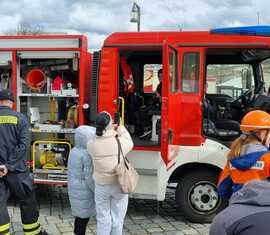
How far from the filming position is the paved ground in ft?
19.6

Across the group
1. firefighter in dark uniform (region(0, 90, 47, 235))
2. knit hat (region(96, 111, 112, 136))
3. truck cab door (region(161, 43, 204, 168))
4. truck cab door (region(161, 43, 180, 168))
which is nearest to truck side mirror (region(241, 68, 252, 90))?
truck cab door (region(161, 43, 204, 168))

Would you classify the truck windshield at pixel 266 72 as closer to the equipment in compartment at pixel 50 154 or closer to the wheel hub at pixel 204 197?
the wheel hub at pixel 204 197

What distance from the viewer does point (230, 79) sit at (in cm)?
661

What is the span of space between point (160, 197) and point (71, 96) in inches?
76.2

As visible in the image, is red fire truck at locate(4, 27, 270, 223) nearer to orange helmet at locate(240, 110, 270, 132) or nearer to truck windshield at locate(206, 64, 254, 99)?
truck windshield at locate(206, 64, 254, 99)

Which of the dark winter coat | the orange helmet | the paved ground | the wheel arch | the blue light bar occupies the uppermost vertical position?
the blue light bar

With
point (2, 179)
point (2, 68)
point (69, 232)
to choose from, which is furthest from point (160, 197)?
point (2, 68)

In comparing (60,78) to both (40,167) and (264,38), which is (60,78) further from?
(264,38)

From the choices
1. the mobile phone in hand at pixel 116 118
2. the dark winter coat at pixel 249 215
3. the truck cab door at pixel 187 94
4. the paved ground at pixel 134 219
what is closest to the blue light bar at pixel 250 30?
the truck cab door at pixel 187 94

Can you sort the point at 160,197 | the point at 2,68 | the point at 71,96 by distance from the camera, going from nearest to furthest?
1. the point at 160,197
2. the point at 71,96
3. the point at 2,68

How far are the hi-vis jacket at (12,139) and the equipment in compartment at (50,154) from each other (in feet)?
4.97

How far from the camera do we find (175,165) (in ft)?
20.0

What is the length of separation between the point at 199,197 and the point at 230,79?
65.7 inches

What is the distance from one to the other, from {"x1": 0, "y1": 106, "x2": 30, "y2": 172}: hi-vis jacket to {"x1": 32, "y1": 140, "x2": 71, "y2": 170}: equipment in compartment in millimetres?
1514
